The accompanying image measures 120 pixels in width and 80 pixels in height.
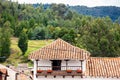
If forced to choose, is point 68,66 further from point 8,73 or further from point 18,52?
point 18,52

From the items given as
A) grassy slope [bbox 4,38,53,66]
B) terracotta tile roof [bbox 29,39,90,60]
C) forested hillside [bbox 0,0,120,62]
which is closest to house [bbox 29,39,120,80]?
terracotta tile roof [bbox 29,39,90,60]

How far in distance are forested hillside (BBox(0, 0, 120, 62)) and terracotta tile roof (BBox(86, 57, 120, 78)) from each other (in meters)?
34.1

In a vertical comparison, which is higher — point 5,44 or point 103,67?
point 5,44

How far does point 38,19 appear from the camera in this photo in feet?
525

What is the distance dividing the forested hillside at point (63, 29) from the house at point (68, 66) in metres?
35.1

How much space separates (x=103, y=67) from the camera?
41.5 m

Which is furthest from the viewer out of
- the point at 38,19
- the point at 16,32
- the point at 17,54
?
the point at 38,19

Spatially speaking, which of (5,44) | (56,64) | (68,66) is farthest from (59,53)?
(5,44)

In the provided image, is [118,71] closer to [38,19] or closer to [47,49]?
[47,49]

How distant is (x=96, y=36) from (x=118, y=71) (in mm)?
39516

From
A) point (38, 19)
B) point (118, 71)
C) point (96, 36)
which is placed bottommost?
point (118, 71)

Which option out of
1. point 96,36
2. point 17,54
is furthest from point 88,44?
point 17,54

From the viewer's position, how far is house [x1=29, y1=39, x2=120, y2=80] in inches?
1592

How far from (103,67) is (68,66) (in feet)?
11.6
